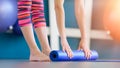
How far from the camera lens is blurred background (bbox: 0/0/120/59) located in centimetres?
235

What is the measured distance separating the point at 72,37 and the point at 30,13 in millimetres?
879

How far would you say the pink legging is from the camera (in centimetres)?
168

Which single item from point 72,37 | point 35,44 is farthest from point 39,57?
point 72,37

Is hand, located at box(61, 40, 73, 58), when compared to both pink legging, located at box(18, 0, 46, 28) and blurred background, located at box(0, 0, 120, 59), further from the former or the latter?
blurred background, located at box(0, 0, 120, 59)

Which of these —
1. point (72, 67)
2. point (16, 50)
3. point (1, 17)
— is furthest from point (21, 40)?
point (72, 67)

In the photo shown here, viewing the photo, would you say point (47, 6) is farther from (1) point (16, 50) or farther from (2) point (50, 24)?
(1) point (16, 50)

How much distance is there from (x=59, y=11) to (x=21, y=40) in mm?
723

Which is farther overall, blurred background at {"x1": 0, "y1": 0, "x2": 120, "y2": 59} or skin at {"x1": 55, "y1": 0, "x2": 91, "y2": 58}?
blurred background at {"x1": 0, "y1": 0, "x2": 120, "y2": 59}

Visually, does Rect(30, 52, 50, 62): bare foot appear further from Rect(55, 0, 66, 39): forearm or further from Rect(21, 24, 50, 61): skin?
Rect(55, 0, 66, 39): forearm

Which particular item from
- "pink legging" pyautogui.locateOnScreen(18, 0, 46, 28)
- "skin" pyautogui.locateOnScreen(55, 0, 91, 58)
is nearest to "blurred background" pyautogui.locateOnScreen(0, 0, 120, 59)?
"pink legging" pyautogui.locateOnScreen(18, 0, 46, 28)

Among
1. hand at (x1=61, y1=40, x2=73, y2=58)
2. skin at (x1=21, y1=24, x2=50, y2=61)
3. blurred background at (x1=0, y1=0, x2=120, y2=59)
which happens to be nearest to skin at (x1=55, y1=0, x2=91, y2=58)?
hand at (x1=61, y1=40, x2=73, y2=58)

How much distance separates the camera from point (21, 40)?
7.80 feet

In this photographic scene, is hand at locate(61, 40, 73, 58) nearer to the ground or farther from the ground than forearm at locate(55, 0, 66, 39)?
nearer to the ground

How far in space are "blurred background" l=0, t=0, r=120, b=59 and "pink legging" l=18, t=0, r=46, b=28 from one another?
1.83 ft
